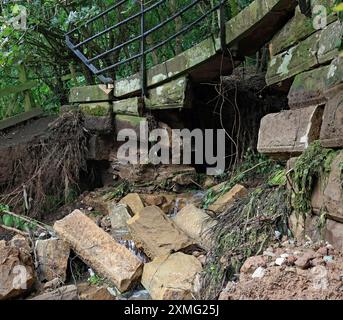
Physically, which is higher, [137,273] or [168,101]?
[168,101]

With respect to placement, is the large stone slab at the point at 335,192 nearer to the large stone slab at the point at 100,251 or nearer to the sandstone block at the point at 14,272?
the large stone slab at the point at 100,251

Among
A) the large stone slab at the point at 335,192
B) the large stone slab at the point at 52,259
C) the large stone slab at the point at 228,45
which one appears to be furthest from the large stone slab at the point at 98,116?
the large stone slab at the point at 335,192

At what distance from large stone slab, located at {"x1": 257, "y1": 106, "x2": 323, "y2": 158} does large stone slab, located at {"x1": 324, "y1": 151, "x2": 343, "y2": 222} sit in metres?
0.45

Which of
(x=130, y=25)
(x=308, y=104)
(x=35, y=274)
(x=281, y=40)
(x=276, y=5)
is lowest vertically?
(x=35, y=274)

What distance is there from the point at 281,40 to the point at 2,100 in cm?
640

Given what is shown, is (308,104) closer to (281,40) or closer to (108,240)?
(281,40)

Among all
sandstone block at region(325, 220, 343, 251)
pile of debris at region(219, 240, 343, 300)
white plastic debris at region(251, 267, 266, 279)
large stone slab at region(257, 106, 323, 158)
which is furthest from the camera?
large stone slab at region(257, 106, 323, 158)

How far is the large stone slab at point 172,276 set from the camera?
301 cm

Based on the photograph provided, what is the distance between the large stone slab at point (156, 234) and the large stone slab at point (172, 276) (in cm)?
14

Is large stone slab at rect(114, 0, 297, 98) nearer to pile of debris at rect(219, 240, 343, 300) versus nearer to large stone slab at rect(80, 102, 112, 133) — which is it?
large stone slab at rect(80, 102, 112, 133)

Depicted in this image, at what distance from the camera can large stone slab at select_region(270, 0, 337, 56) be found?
2.91 m

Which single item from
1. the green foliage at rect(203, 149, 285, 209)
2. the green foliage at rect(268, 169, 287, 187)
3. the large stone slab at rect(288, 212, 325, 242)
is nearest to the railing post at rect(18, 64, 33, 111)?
the green foliage at rect(203, 149, 285, 209)

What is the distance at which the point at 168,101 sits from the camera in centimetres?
485
